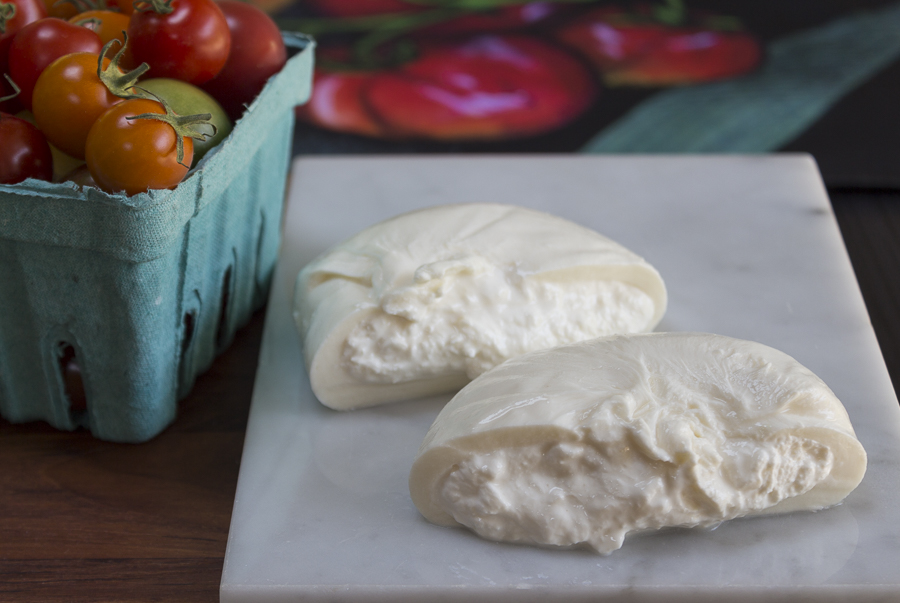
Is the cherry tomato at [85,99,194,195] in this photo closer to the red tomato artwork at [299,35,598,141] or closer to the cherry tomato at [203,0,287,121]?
the cherry tomato at [203,0,287,121]

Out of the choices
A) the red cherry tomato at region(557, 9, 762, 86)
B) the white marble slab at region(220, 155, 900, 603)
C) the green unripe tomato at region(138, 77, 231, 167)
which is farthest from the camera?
the red cherry tomato at region(557, 9, 762, 86)

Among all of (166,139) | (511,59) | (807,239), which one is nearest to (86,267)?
(166,139)

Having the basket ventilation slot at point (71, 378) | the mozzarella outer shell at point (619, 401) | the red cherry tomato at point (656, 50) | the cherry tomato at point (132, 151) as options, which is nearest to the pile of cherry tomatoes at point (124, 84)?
the cherry tomato at point (132, 151)

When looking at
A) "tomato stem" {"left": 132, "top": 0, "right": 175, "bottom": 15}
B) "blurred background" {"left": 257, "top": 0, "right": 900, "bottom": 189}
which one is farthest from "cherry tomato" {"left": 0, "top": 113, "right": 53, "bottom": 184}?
"blurred background" {"left": 257, "top": 0, "right": 900, "bottom": 189}

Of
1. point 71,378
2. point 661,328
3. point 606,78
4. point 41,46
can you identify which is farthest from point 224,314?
point 606,78

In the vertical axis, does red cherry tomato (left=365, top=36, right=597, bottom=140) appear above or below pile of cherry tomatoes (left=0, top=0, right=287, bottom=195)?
below

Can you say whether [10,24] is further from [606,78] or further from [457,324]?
[606,78]

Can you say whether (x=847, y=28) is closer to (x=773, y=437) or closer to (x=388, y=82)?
(x=388, y=82)
